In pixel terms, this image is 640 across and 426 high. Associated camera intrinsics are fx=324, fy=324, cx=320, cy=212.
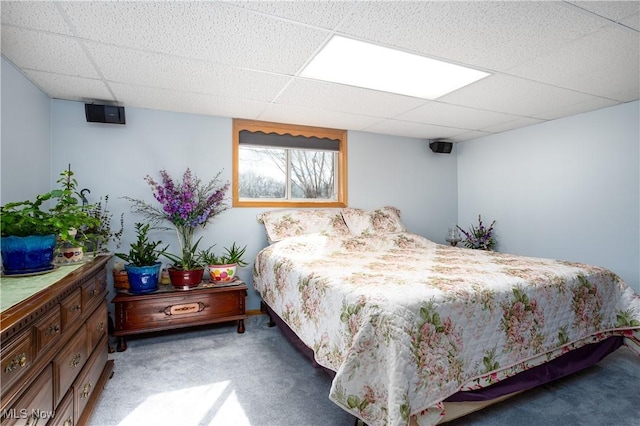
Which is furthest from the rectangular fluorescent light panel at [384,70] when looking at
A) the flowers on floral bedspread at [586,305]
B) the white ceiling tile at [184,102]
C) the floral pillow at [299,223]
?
the flowers on floral bedspread at [586,305]

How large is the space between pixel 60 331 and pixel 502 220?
429cm

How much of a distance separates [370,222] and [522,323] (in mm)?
1926

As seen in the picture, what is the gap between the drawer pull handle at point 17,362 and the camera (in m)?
0.93

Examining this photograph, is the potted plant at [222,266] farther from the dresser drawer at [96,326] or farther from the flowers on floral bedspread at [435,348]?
the flowers on floral bedspread at [435,348]

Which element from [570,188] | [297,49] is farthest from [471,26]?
[570,188]

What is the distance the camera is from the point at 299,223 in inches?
131

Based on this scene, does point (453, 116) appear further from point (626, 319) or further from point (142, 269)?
point (142, 269)

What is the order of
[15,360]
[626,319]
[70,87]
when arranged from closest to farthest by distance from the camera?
[15,360] → [626,319] → [70,87]

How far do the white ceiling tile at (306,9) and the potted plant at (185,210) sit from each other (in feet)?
6.27

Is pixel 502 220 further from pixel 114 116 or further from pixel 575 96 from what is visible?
pixel 114 116

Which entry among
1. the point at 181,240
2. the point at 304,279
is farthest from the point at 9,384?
the point at 181,240

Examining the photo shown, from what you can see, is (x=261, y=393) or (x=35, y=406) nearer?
(x=35, y=406)

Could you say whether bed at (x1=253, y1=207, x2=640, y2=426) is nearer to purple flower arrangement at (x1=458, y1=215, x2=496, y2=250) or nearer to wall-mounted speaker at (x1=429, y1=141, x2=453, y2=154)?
purple flower arrangement at (x1=458, y1=215, x2=496, y2=250)

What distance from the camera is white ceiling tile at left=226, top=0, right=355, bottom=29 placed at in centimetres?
149
